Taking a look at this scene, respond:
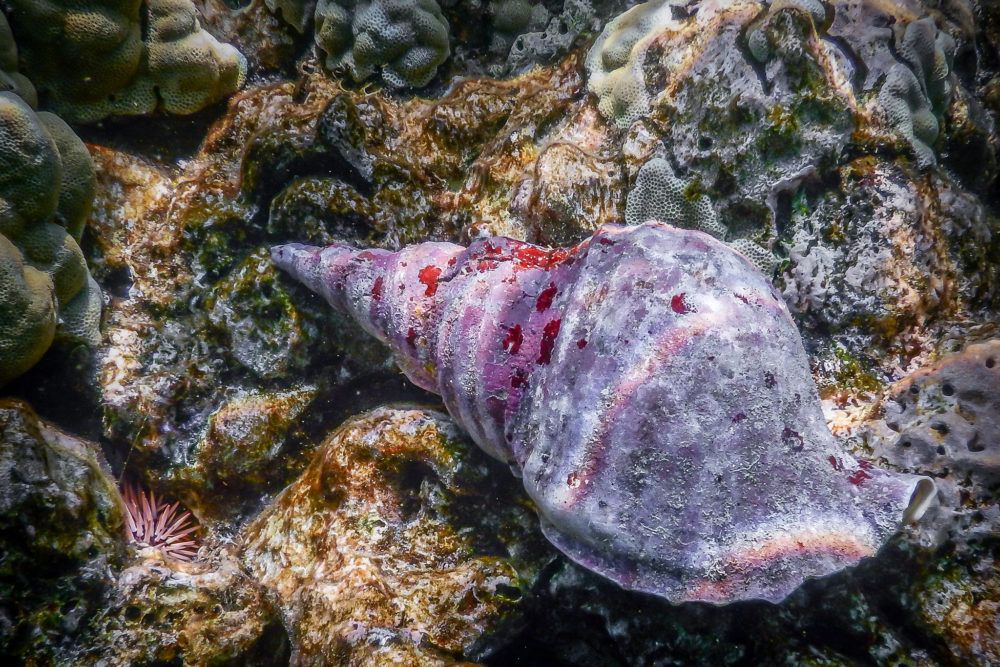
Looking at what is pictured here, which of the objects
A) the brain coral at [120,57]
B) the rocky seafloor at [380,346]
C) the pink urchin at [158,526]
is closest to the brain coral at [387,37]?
the rocky seafloor at [380,346]

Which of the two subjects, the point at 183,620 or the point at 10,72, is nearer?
the point at 183,620

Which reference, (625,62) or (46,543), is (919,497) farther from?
(46,543)

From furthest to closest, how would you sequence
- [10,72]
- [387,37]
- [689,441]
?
[387,37] < [10,72] < [689,441]

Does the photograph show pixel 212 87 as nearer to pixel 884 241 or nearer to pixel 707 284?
pixel 707 284

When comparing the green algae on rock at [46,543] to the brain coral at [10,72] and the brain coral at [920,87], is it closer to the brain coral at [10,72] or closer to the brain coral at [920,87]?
the brain coral at [10,72]

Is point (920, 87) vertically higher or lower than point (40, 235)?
higher

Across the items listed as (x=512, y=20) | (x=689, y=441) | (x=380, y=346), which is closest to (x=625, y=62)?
(x=512, y=20)

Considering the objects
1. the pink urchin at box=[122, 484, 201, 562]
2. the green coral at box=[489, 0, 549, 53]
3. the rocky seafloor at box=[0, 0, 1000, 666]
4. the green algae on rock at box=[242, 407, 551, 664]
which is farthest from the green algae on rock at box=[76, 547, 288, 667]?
the green coral at box=[489, 0, 549, 53]

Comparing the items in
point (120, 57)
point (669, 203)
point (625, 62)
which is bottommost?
point (669, 203)
